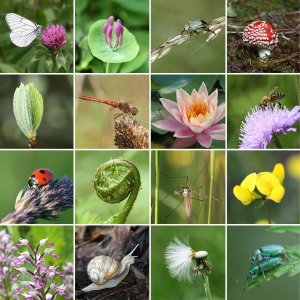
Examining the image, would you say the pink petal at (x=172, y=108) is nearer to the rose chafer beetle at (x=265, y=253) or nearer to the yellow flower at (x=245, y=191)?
the yellow flower at (x=245, y=191)

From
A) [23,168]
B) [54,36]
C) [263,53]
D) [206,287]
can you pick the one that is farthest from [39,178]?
[263,53]

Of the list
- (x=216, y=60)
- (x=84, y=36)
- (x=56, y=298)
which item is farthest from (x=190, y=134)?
(x=56, y=298)

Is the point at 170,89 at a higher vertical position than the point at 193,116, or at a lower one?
higher

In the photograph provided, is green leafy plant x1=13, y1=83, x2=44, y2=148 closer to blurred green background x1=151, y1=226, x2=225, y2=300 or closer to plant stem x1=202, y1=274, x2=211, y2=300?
blurred green background x1=151, y1=226, x2=225, y2=300

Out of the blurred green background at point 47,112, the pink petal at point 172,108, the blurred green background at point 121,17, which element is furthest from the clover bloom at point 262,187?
the blurred green background at point 47,112

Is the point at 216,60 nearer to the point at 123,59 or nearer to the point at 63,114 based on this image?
the point at 123,59

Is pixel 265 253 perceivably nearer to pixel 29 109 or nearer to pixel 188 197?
pixel 188 197

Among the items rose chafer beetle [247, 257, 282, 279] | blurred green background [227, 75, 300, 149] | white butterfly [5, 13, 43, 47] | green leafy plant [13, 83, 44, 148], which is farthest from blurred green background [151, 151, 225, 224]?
white butterfly [5, 13, 43, 47]
